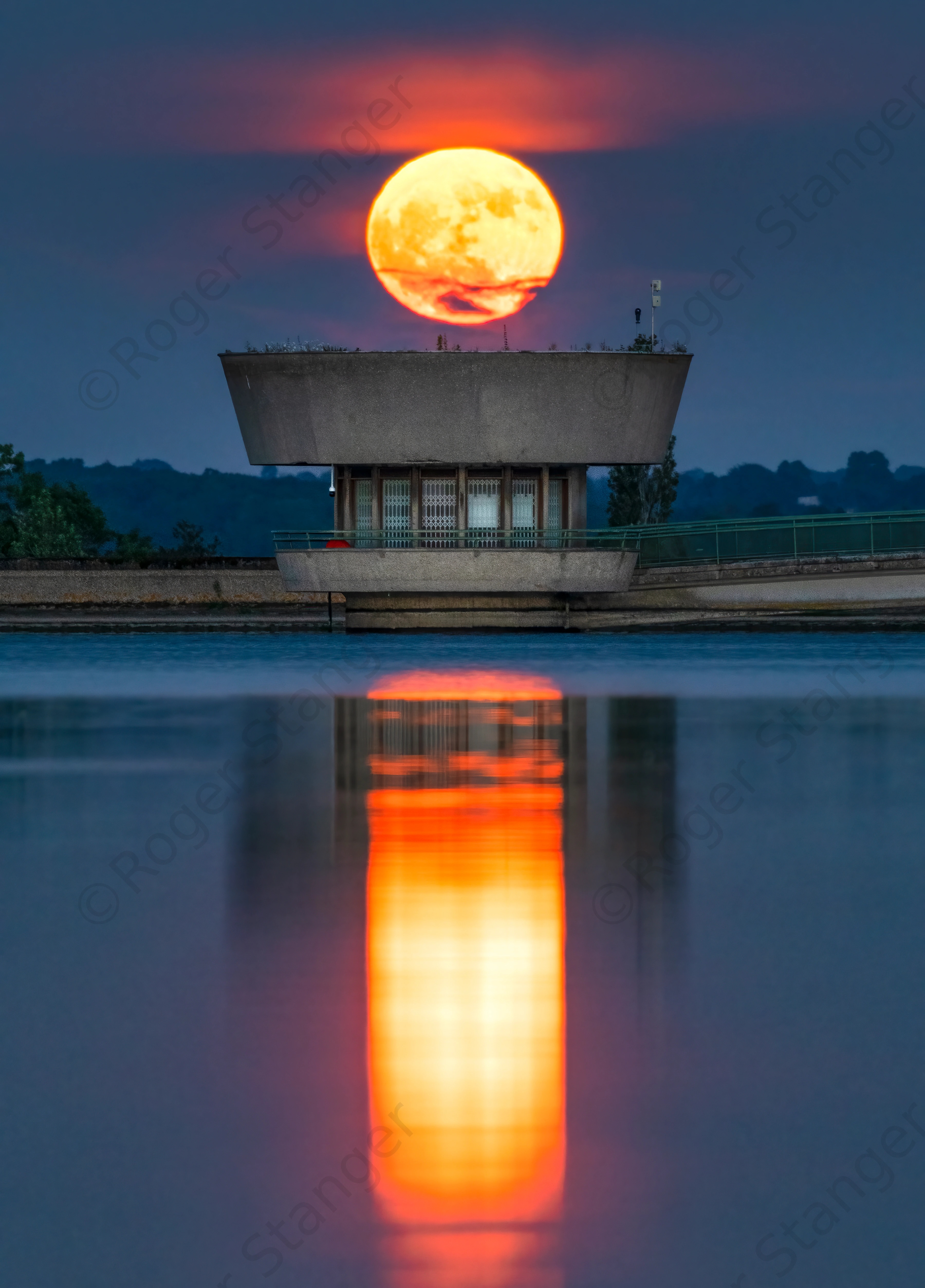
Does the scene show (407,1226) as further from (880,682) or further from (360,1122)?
(880,682)

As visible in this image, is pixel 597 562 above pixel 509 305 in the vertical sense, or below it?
below

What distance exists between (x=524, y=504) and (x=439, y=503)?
2.83m

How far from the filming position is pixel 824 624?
171ft

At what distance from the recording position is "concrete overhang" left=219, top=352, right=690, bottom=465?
55.0 metres

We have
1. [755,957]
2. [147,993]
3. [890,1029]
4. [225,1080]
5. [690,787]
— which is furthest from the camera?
[690,787]

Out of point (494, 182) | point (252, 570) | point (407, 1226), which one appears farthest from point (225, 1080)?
point (252, 570)

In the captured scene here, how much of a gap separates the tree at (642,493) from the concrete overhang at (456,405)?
1741 centimetres

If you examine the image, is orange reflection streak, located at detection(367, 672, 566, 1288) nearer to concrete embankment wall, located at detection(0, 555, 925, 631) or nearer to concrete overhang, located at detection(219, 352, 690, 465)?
concrete embankment wall, located at detection(0, 555, 925, 631)

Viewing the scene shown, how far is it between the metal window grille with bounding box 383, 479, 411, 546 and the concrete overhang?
1890 mm

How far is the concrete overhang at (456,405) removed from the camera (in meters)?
55.0

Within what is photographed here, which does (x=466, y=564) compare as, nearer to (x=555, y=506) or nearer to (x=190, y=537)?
(x=555, y=506)

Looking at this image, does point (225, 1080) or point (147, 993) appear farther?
point (147, 993)

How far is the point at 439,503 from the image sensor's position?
191 ft

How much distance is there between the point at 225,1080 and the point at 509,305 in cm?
5225
